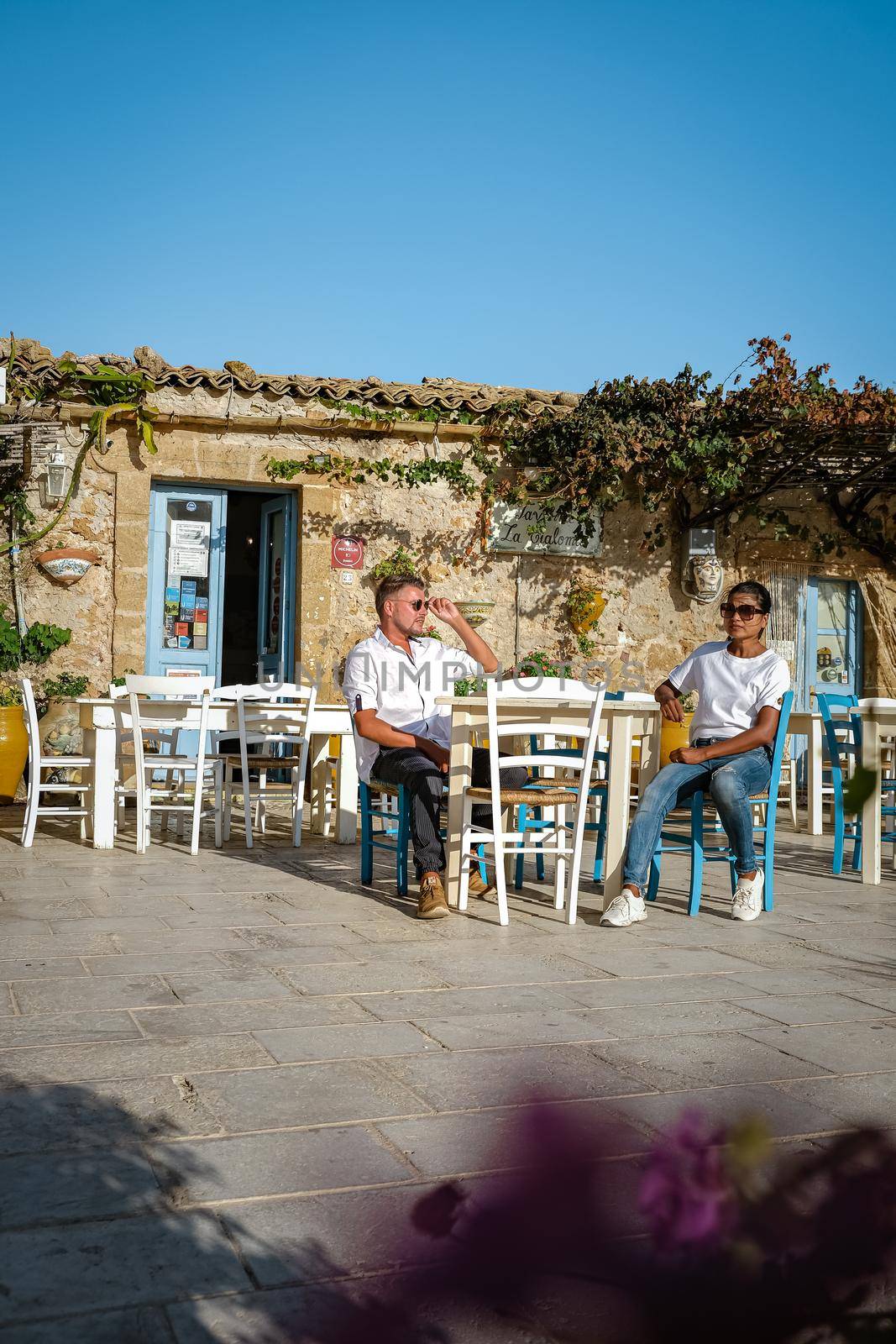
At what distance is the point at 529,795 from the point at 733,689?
111cm

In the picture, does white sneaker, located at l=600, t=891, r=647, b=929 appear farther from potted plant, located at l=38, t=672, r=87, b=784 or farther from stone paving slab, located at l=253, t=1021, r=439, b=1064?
potted plant, located at l=38, t=672, r=87, b=784

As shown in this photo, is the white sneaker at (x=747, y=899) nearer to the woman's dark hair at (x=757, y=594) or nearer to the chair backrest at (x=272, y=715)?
the woman's dark hair at (x=757, y=594)

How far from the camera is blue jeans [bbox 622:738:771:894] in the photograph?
14.8ft

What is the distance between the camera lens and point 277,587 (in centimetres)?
951

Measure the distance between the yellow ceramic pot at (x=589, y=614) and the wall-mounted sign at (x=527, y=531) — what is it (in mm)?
447

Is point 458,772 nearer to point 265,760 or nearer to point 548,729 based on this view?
point 548,729

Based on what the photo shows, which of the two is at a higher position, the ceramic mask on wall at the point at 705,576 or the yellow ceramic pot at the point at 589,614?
the ceramic mask on wall at the point at 705,576

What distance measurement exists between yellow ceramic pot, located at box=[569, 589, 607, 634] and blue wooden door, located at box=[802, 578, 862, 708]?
195 cm

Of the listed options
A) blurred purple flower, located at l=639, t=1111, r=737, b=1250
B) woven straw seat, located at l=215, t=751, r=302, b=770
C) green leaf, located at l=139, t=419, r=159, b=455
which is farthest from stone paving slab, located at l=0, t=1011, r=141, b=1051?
green leaf, located at l=139, t=419, r=159, b=455

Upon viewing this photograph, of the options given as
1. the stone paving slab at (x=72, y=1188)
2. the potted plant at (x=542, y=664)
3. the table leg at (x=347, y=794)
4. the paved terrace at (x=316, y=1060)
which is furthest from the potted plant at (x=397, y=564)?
the stone paving slab at (x=72, y=1188)

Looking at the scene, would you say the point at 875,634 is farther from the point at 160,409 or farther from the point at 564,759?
the point at 564,759

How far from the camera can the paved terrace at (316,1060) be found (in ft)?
5.29

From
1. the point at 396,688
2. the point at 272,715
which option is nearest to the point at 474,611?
the point at 272,715

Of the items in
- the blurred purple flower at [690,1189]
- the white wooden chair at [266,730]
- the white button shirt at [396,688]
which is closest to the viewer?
the blurred purple flower at [690,1189]
